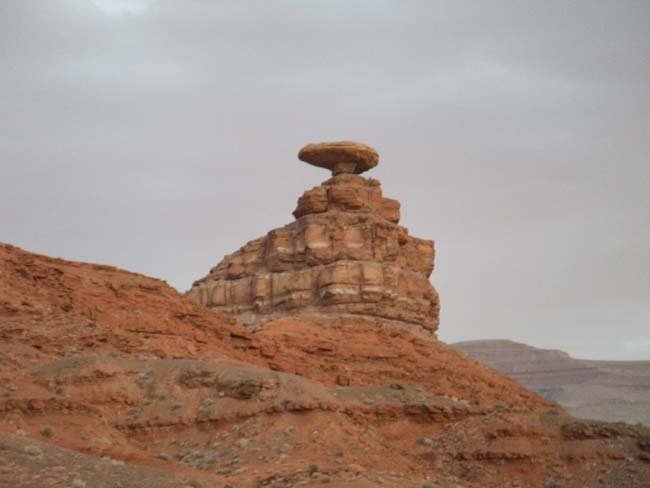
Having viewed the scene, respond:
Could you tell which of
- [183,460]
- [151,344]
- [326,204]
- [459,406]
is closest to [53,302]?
[151,344]

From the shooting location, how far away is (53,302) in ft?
112

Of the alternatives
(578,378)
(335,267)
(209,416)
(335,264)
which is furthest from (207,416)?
(578,378)

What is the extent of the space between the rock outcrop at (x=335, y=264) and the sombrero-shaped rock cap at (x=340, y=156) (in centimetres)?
6

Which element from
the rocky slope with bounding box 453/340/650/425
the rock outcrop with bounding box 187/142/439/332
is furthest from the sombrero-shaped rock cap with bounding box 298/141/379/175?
the rocky slope with bounding box 453/340/650/425

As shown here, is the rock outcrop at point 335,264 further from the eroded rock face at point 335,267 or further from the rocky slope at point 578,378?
the rocky slope at point 578,378

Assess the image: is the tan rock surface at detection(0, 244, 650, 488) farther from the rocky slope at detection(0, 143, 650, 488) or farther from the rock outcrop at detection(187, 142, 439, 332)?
the rock outcrop at detection(187, 142, 439, 332)

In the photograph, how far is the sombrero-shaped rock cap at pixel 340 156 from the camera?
53812 millimetres

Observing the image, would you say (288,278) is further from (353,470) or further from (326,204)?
(353,470)

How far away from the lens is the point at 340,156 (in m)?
54.2

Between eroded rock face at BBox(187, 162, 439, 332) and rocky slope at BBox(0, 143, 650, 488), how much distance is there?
316 inches

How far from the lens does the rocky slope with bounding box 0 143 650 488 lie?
23.6 metres

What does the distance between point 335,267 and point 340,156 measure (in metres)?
8.14

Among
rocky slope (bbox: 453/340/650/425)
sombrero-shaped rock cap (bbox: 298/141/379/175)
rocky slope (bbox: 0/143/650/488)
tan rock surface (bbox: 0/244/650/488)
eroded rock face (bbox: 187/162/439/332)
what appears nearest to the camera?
rocky slope (bbox: 0/143/650/488)

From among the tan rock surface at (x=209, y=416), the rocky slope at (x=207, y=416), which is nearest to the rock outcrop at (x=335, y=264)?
the rocky slope at (x=207, y=416)
